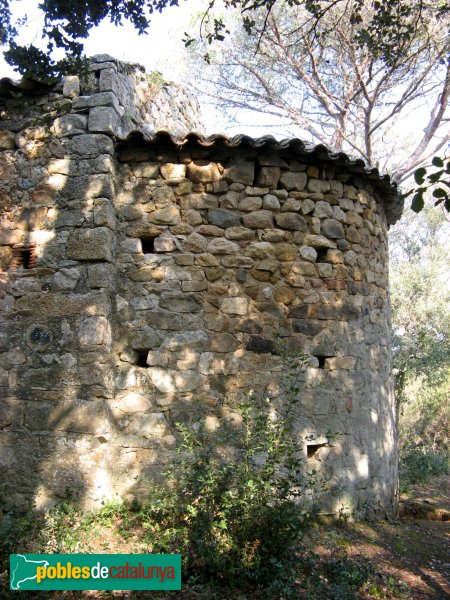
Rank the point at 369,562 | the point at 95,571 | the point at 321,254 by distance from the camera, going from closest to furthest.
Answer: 1. the point at 95,571
2. the point at 369,562
3. the point at 321,254

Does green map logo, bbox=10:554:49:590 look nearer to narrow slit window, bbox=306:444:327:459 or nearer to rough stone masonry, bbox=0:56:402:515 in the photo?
rough stone masonry, bbox=0:56:402:515

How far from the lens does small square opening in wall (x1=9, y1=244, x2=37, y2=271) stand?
14.7 ft

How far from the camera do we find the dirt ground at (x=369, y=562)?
332 cm

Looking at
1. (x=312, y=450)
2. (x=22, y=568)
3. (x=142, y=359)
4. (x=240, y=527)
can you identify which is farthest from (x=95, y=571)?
(x=312, y=450)

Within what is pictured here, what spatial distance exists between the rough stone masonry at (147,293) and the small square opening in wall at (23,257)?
1cm

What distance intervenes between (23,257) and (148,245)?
1.05m

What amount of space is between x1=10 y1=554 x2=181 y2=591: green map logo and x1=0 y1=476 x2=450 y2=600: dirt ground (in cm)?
5

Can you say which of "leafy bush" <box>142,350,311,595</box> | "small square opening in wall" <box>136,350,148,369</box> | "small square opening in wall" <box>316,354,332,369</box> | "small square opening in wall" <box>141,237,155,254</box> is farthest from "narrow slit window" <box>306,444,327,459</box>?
"small square opening in wall" <box>141,237,155,254</box>

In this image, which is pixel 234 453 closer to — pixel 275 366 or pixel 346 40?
pixel 275 366

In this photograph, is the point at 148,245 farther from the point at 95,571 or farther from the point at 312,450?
the point at 95,571

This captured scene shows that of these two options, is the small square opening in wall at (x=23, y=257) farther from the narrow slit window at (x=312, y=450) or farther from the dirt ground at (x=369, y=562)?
the narrow slit window at (x=312, y=450)

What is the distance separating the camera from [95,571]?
343 cm

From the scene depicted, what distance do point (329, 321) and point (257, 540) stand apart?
204cm

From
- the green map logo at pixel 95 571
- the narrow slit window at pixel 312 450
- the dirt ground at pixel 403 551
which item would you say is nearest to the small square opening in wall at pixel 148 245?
the narrow slit window at pixel 312 450
